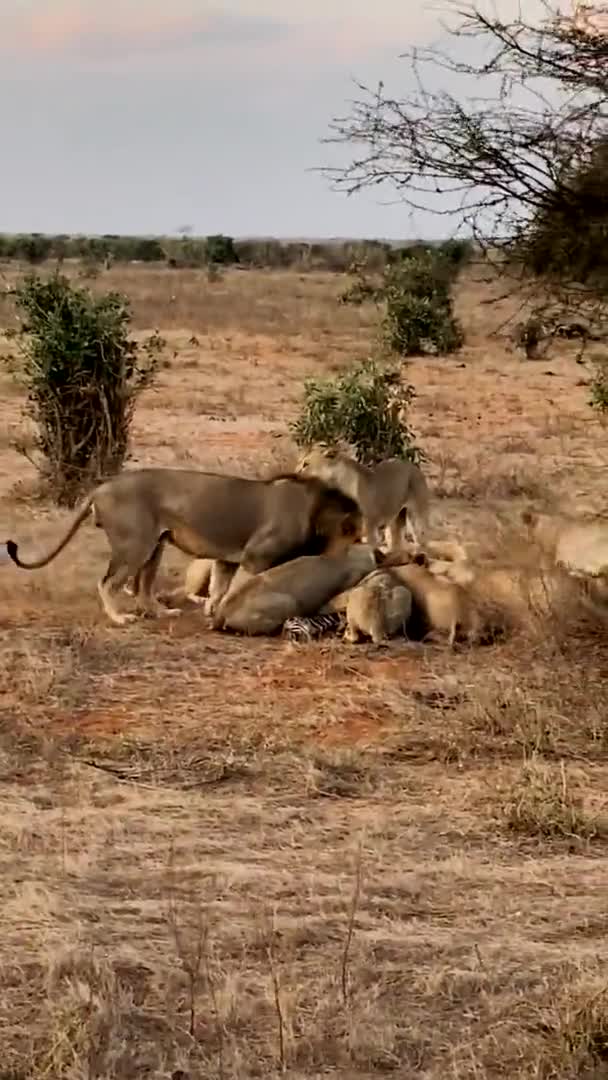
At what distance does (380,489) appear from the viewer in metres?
10.6

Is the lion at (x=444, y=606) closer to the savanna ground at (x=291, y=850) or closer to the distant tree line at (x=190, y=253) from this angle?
the savanna ground at (x=291, y=850)

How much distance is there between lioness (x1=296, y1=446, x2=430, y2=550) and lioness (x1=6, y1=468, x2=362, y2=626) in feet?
1.65

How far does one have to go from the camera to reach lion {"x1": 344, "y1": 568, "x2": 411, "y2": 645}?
8719mm

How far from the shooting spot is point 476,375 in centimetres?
2447

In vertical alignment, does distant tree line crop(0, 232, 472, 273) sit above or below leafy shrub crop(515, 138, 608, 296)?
below

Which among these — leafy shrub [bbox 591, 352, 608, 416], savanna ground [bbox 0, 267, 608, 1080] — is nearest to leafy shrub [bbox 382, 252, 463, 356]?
leafy shrub [bbox 591, 352, 608, 416]

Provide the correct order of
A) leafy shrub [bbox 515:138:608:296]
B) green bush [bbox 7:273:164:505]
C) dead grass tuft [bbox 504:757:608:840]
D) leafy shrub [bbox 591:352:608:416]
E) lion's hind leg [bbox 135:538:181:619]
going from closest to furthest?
dead grass tuft [bbox 504:757:608:840], leafy shrub [bbox 515:138:608:296], lion's hind leg [bbox 135:538:181:619], green bush [bbox 7:273:164:505], leafy shrub [bbox 591:352:608:416]

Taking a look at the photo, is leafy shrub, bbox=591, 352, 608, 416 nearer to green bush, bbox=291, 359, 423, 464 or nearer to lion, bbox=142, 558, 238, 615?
green bush, bbox=291, 359, 423, 464

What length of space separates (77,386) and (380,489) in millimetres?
3630

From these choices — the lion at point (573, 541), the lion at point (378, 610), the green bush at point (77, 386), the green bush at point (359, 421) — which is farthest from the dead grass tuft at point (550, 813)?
the green bush at point (359, 421)

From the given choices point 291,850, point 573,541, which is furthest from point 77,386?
point 291,850

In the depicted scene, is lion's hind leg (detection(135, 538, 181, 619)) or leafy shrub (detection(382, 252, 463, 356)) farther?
leafy shrub (detection(382, 252, 463, 356))

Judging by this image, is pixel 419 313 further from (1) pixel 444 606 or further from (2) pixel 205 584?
(1) pixel 444 606

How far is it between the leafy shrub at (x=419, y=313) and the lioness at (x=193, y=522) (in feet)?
57.2
